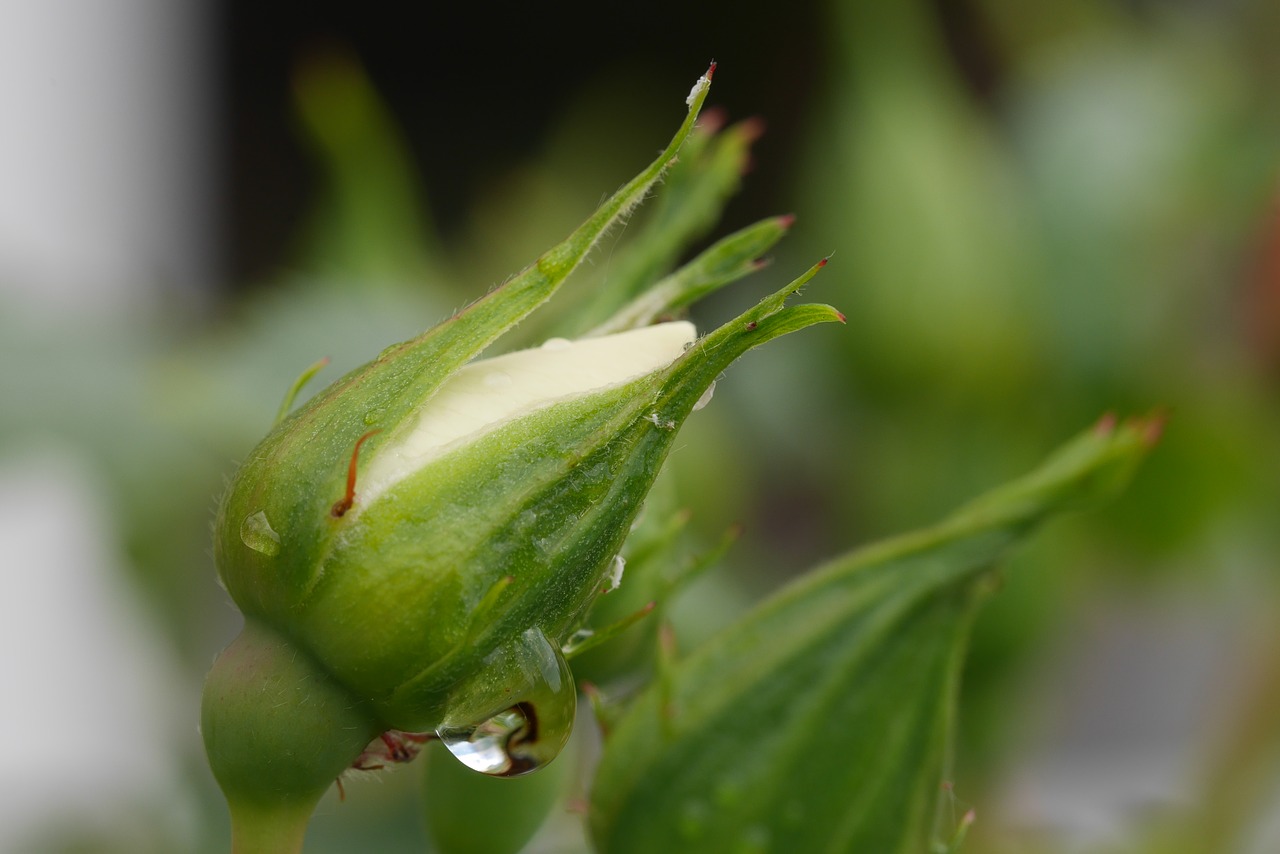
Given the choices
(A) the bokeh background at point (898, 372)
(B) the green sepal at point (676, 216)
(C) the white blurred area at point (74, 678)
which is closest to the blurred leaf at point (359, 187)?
(A) the bokeh background at point (898, 372)

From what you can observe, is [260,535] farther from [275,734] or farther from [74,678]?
[74,678]

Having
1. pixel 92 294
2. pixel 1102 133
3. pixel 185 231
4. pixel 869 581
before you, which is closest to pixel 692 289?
pixel 869 581

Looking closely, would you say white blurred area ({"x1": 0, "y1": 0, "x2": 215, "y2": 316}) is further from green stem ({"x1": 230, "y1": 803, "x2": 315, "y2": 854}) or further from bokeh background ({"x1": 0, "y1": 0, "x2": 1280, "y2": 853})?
green stem ({"x1": 230, "y1": 803, "x2": 315, "y2": 854})

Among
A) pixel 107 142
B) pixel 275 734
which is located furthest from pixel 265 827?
pixel 107 142

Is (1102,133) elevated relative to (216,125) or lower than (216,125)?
lower

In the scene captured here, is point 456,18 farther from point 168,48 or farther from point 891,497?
point 891,497
